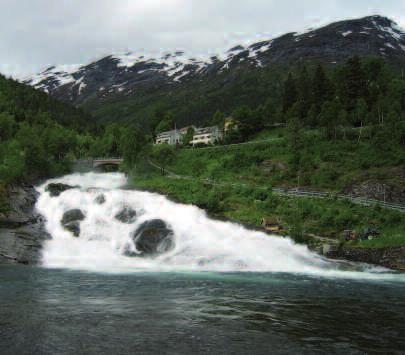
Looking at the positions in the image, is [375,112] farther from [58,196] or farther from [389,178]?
[58,196]

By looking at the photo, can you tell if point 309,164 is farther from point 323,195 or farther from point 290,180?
point 323,195

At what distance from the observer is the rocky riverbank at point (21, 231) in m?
43.2

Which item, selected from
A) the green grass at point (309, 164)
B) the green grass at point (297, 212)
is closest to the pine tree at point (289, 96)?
the green grass at point (309, 164)

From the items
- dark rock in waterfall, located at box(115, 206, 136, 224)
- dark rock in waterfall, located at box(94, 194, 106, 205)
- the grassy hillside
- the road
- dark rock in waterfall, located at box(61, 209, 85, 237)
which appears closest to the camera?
the grassy hillside

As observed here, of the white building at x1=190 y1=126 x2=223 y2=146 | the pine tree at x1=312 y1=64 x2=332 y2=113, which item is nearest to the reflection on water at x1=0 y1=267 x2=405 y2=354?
the pine tree at x1=312 y1=64 x2=332 y2=113

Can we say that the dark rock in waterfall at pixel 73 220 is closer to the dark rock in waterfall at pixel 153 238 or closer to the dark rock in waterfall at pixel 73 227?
the dark rock in waterfall at pixel 73 227

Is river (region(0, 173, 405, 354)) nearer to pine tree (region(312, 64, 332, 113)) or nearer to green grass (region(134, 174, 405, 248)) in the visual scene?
green grass (region(134, 174, 405, 248))

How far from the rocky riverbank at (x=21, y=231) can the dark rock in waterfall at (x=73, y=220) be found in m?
2.57

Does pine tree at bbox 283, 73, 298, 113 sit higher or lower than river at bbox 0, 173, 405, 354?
higher

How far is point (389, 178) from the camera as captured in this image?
58.2m

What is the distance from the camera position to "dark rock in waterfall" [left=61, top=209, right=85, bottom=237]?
51.4 m

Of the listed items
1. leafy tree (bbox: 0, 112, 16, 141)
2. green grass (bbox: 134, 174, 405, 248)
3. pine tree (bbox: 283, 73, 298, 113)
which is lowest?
green grass (bbox: 134, 174, 405, 248)

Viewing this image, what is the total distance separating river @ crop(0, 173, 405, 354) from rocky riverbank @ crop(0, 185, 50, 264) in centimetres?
150

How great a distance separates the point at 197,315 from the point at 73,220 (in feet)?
114
